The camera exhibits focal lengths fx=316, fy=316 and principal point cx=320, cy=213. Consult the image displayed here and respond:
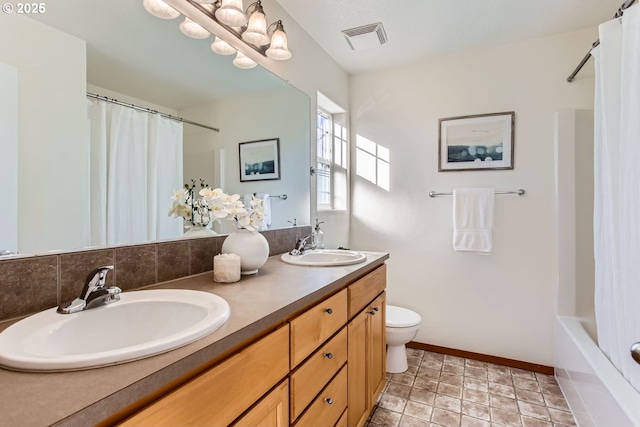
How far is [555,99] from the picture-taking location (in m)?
2.19

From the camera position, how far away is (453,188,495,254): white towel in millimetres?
2316

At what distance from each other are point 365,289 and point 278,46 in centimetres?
137

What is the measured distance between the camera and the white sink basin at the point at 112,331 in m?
0.54

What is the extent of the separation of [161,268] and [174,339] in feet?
2.04

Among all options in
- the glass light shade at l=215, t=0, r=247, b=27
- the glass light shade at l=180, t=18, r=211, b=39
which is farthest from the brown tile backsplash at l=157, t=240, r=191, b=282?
the glass light shade at l=215, t=0, r=247, b=27

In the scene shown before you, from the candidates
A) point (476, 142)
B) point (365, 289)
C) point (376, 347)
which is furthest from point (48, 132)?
point (476, 142)

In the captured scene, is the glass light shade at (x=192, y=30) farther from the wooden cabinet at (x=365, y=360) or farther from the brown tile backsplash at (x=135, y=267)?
the wooden cabinet at (x=365, y=360)

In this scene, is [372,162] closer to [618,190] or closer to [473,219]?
→ [473,219]

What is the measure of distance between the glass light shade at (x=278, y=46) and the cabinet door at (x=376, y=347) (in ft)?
4.68

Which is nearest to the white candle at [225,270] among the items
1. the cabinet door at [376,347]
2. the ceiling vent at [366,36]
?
the cabinet door at [376,347]

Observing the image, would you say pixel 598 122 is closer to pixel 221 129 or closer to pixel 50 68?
pixel 221 129

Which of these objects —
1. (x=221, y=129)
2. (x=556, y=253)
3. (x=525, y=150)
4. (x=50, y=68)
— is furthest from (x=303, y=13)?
(x=556, y=253)

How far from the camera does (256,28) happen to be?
1.55m

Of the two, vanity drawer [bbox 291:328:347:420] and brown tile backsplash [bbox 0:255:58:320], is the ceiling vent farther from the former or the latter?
brown tile backsplash [bbox 0:255:58:320]
